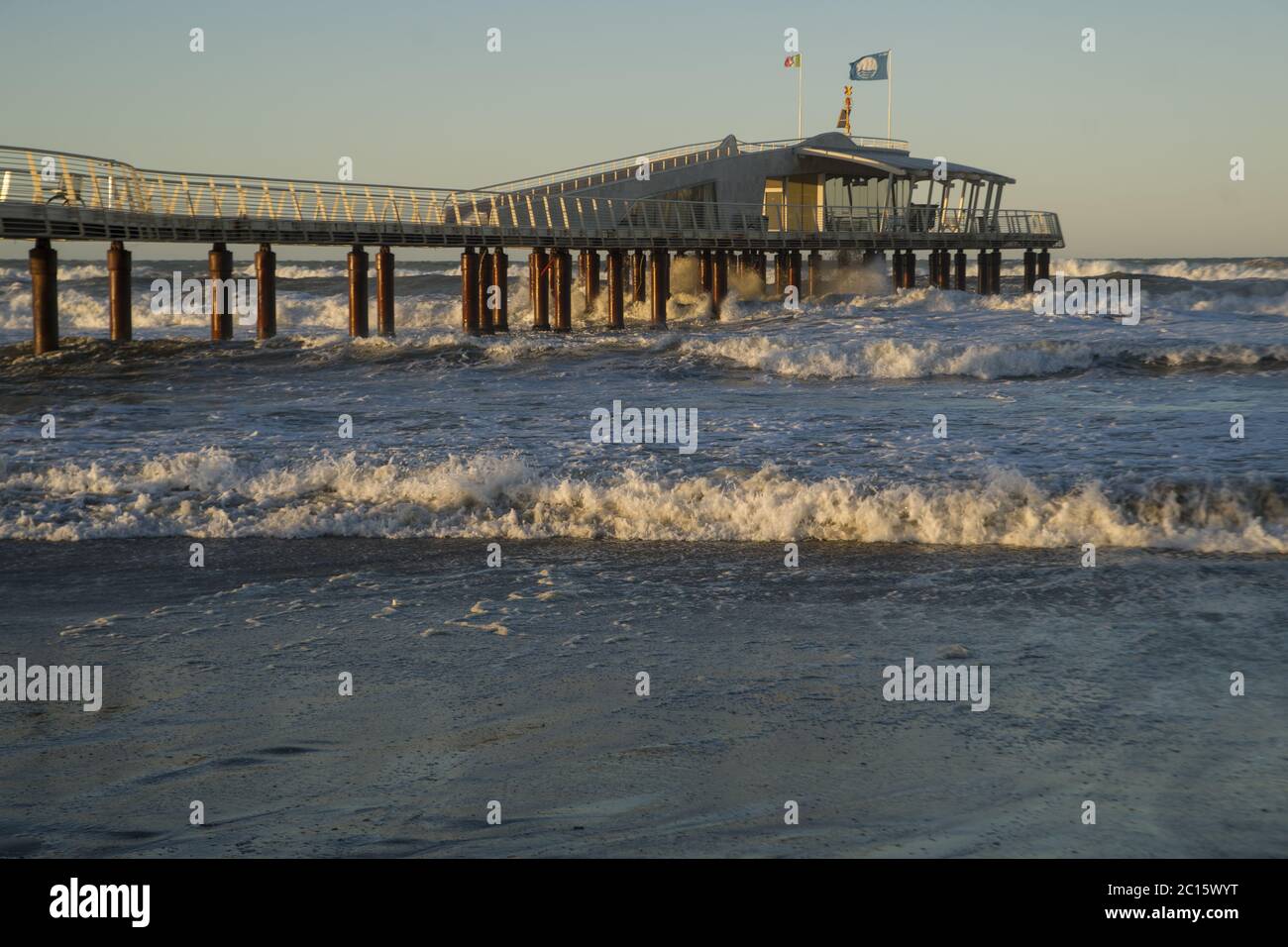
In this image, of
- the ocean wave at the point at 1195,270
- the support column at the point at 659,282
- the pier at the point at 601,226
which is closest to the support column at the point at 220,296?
the pier at the point at 601,226

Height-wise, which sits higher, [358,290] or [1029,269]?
[1029,269]

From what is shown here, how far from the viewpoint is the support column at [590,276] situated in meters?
37.6

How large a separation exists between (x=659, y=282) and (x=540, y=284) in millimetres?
3347

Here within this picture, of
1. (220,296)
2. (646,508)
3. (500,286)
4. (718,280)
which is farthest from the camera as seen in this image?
(718,280)

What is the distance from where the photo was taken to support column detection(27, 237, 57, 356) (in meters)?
23.8

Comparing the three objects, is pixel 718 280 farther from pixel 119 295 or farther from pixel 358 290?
pixel 119 295

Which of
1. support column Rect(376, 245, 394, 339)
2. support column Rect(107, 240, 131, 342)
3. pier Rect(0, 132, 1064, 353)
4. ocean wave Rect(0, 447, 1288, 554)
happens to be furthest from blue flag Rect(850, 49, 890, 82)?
ocean wave Rect(0, 447, 1288, 554)

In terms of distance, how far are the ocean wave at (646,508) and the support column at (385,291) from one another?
18.9 metres

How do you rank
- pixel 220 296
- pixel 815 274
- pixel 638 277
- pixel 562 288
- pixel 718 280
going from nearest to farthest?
1. pixel 220 296
2. pixel 562 288
3. pixel 718 280
4. pixel 638 277
5. pixel 815 274

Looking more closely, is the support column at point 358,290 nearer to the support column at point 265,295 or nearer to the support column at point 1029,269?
the support column at point 265,295

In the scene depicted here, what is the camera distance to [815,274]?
1683 inches

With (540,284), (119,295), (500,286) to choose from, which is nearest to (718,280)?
(540,284)

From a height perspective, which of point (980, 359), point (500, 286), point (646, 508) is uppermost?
point (500, 286)
